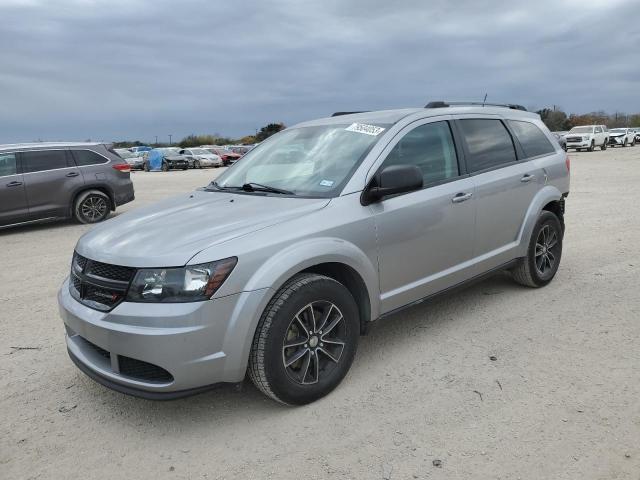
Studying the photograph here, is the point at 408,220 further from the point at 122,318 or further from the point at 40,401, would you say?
the point at 40,401

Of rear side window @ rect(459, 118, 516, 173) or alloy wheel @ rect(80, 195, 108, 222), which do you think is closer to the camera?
rear side window @ rect(459, 118, 516, 173)

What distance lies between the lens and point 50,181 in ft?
33.1

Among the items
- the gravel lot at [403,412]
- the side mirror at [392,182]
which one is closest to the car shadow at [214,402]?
the gravel lot at [403,412]

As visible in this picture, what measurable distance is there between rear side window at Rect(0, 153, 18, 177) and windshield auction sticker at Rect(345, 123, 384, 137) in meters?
8.18

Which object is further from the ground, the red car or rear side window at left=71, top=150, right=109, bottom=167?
rear side window at left=71, top=150, right=109, bottom=167

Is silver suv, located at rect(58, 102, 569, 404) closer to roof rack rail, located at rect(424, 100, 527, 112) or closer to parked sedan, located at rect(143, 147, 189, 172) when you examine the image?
roof rack rail, located at rect(424, 100, 527, 112)

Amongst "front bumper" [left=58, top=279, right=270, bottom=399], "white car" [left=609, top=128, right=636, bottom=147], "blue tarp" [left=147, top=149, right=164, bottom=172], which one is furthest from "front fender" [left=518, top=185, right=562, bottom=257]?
"white car" [left=609, top=128, right=636, bottom=147]

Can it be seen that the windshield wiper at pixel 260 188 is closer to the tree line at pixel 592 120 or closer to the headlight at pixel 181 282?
the headlight at pixel 181 282

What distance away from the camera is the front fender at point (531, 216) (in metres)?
4.82

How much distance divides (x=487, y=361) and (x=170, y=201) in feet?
8.62

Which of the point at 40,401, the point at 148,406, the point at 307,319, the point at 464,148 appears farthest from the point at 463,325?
the point at 40,401

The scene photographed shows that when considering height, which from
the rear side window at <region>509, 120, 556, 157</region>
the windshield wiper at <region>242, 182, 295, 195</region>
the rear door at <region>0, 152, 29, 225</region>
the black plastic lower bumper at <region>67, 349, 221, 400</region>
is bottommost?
the black plastic lower bumper at <region>67, 349, 221, 400</region>

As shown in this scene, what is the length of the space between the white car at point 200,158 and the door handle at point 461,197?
36.2 m

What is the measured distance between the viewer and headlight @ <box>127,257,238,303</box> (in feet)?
9.07
